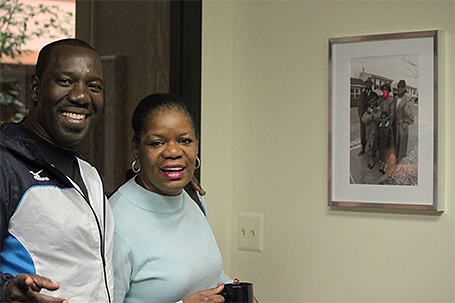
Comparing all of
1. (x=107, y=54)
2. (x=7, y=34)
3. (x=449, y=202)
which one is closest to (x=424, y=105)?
(x=449, y=202)

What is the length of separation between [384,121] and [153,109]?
0.91m

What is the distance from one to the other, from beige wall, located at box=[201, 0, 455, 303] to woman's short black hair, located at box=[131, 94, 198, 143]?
1.85 ft

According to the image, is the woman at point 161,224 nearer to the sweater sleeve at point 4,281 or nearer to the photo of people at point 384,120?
the sweater sleeve at point 4,281

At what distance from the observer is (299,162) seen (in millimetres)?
1919

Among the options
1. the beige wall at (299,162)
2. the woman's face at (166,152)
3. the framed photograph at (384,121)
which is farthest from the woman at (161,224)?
the framed photograph at (384,121)

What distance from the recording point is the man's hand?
0.76 metres

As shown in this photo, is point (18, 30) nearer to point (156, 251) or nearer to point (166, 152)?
point (166, 152)

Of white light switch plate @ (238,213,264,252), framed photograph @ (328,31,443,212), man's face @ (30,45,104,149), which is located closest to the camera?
man's face @ (30,45,104,149)

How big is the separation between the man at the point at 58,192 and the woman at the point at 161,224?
0.12 metres

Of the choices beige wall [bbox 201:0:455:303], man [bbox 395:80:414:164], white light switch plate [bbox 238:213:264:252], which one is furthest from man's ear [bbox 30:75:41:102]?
man [bbox 395:80:414:164]

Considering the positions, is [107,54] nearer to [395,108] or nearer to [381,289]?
[395,108]

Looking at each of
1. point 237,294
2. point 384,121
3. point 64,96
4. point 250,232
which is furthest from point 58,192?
point 384,121

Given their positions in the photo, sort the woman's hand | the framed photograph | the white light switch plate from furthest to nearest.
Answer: the white light switch plate → the framed photograph → the woman's hand

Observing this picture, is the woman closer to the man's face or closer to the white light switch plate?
the man's face
